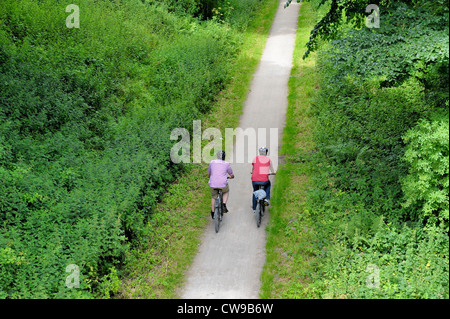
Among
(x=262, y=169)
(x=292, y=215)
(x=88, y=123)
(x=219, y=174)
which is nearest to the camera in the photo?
(x=219, y=174)

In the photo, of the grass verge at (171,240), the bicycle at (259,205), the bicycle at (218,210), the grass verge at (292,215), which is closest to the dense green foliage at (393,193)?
the grass verge at (292,215)

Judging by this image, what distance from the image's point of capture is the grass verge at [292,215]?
991 cm

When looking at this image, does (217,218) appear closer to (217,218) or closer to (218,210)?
(217,218)

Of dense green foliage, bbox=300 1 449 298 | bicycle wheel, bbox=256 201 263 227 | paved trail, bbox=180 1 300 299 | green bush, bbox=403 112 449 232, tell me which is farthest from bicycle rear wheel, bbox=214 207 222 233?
green bush, bbox=403 112 449 232

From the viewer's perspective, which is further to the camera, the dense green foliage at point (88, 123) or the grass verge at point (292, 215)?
the grass verge at point (292, 215)

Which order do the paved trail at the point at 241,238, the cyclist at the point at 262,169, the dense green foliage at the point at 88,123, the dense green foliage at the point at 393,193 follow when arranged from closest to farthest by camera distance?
the dense green foliage at the point at 393,193 → the dense green foliage at the point at 88,123 → the paved trail at the point at 241,238 → the cyclist at the point at 262,169

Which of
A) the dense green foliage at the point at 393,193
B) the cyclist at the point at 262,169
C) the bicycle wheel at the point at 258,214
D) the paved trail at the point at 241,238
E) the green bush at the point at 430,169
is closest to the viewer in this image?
the dense green foliage at the point at 393,193

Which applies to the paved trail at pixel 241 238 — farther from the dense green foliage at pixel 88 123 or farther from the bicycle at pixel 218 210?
the dense green foliage at pixel 88 123

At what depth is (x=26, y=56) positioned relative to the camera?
1559cm

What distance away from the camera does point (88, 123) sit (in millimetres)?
14445

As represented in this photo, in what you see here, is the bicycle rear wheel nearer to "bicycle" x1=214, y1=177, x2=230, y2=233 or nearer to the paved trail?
"bicycle" x1=214, y1=177, x2=230, y2=233

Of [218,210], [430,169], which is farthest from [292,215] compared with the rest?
[430,169]

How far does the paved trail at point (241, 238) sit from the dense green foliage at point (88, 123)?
1.73m

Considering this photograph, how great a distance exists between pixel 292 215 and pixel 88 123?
7037 mm
